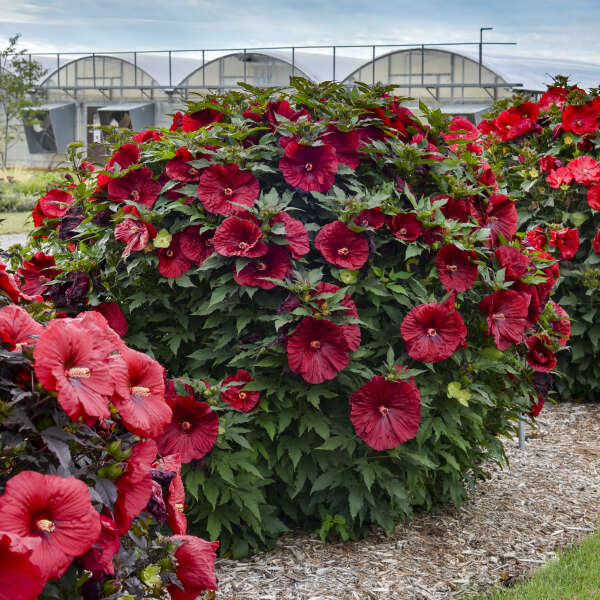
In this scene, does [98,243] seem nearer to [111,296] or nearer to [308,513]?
[111,296]

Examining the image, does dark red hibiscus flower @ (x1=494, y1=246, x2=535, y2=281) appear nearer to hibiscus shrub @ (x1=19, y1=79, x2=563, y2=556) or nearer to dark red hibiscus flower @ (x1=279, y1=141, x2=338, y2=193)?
hibiscus shrub @ (x1=19, y1=79, x2=563, y2=556)

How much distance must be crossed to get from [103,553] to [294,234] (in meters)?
1.51

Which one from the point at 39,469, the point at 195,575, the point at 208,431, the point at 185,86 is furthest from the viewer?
the point at 185,86

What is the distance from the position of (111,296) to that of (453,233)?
1.28 meters

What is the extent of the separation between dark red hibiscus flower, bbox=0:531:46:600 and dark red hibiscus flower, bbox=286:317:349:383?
1.47 m

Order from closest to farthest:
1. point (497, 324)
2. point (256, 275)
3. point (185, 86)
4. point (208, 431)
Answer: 1. point (208, 431)
2. point (256, 275)
3. point (497, 324)
4. point (185, 86)

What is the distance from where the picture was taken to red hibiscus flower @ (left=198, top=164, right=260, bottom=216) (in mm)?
2732

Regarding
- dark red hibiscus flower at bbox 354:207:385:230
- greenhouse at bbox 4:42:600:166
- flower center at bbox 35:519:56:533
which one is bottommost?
flower center at bbox 35:519:56:533

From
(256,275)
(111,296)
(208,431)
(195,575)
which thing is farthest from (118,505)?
(111,296)

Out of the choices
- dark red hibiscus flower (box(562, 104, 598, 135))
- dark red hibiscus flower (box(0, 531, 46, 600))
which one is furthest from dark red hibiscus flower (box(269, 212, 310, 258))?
dark red hibiscus flower (box(562, 104, 598, 135))

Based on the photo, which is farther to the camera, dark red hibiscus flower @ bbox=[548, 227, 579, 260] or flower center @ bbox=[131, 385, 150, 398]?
dark red hibiscus flower @ bbox=[548, 227, 579, 260]

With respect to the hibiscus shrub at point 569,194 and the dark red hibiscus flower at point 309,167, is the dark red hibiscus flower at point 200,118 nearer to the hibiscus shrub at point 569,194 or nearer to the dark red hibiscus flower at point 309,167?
the dark red hibiscus flower at point 309,167

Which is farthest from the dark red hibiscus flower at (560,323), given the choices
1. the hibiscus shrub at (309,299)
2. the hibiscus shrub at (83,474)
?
the hibiscus shrub at (83,474)

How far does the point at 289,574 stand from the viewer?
2643mm
